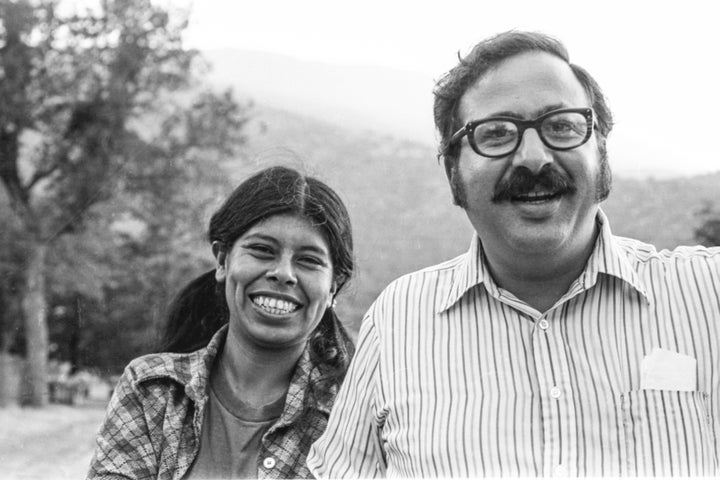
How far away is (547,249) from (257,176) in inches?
47.7

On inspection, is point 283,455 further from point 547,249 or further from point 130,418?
point 547,249

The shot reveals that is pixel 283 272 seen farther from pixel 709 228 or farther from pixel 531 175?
pixel 709 228

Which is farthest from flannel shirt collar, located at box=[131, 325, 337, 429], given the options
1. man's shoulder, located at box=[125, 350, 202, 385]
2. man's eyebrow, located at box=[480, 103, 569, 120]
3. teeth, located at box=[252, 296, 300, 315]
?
man's eyebrow, located at box=[480, 103, 569, 120]

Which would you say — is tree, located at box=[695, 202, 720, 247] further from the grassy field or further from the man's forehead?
the grassy field

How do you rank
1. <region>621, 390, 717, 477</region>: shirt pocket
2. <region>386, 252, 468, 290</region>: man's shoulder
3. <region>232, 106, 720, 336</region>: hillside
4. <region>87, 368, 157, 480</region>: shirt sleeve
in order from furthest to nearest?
<region>232, 106, 720, 336</region>: hillside < <region>87, 368, 157, 480</region>: shirt sleeve < <region>386, 252, 468, 290</region>: man's shoulder < <region>621, 390, 717, 477</region>: shirt pocket

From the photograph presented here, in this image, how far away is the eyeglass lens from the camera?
5.98 ft

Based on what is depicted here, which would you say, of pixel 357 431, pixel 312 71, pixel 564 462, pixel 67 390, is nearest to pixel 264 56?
pixel 312 71

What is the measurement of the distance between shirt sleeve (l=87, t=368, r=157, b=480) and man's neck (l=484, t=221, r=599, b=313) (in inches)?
47.9

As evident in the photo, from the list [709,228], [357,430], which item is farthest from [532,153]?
[709,228]

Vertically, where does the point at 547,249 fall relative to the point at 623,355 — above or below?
above

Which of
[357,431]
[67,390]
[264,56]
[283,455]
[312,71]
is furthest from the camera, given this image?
[67,390]

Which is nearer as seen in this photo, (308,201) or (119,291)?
(308,201)

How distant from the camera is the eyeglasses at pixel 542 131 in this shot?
182 cm

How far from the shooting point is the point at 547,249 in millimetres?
1835
